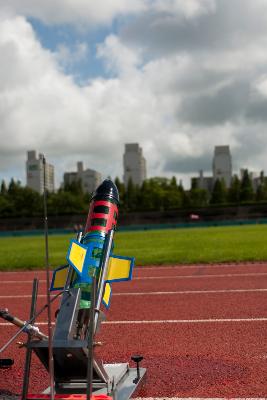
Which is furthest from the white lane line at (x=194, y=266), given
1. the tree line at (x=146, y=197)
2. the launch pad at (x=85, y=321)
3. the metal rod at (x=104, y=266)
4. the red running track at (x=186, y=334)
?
the tree line at (x=146, y=197)

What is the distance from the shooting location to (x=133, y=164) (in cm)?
15250

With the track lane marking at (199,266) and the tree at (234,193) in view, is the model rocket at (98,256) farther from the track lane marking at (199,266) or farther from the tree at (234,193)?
the tree at (234,193)

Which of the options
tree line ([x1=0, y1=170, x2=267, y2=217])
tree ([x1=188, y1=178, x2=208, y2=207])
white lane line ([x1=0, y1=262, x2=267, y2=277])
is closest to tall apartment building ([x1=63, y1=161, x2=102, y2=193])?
tree line ([x1=0, y1=170, x2=267, y2=217])

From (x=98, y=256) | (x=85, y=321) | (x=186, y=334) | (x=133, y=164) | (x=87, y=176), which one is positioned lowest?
(x=186, y=334)

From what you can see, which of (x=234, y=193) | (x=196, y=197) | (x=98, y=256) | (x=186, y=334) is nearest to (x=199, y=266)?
(x=186, y=334)

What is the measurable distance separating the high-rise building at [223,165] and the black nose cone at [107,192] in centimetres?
14454

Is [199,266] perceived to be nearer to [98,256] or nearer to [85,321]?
[98,256]

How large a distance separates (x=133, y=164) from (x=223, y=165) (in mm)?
27003

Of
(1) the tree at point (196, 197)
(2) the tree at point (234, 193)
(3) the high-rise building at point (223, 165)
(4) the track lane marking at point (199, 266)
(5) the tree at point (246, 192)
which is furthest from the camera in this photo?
(3) the high-rise building at point (223, 165)

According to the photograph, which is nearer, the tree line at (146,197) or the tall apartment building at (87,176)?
the tree line at (146,197)

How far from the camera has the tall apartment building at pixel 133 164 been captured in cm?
15200

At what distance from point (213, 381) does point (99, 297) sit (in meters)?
1.45

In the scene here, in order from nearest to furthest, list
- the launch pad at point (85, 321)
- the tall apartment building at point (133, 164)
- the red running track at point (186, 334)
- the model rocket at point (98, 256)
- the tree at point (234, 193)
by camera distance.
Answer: the launch pad at point (85, 321)
the model rocket at point (98, 256)
the red running track at point (186, 334)
the tree at point (234, 193)
the tall apartment building at point (133, 164)

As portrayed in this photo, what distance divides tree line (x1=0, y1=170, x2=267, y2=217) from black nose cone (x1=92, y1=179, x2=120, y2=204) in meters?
82.9
